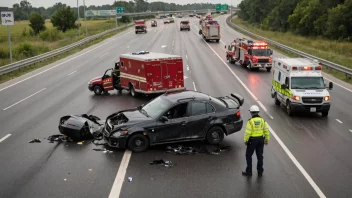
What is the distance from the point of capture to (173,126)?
12594 mm

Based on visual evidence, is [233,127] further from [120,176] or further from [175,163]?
[120,176]

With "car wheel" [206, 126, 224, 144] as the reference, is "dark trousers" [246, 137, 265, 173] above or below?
above

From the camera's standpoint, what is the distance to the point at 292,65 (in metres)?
18.0

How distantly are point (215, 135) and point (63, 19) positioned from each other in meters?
92.7

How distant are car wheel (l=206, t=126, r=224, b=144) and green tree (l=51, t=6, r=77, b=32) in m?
92.4

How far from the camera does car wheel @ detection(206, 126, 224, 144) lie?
43.0 feet

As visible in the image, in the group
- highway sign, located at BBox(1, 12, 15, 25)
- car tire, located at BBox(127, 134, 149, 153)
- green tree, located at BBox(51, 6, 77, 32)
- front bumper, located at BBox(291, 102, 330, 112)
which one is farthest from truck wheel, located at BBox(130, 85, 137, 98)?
green tree, located at BBox(51, 6, 77, 32)

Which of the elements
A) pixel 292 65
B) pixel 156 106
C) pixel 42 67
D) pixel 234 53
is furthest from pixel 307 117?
pixel 42 67

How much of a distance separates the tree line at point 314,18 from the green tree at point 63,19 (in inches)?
1855

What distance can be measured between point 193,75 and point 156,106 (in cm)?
1644

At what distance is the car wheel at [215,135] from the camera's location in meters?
13.1

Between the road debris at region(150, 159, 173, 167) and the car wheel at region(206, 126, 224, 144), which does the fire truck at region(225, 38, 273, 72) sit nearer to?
the car wheel at region(206, 126, 224, 144)

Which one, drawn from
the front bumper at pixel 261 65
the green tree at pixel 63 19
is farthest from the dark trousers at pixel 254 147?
the green tree at pixel 63 19

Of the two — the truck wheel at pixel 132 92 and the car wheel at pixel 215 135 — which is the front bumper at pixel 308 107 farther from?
the truck wheel at pixel 132 92
